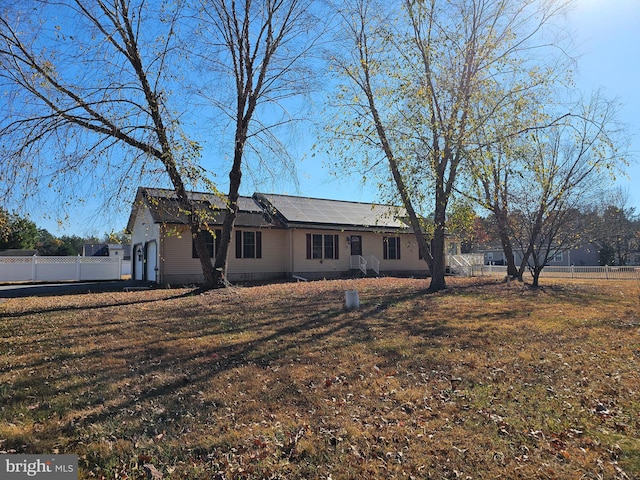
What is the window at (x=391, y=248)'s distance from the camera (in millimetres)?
25172

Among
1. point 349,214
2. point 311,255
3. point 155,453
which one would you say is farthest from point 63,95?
point 349,214

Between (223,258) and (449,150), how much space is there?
8.71 m

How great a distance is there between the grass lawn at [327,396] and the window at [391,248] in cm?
1566

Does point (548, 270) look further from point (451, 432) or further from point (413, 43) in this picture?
point (451, 432)

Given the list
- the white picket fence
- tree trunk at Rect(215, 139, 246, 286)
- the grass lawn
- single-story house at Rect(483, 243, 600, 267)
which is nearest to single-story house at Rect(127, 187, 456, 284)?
the white picket fence

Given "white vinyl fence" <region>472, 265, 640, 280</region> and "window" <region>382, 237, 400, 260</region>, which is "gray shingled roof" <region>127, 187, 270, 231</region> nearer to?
"window" <region>382, 237, 400, 260</region>

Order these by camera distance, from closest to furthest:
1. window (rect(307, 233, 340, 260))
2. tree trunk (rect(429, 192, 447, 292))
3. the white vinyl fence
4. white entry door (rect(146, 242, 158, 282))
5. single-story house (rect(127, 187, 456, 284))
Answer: tree trunk (rect(429, 192, 447, 292))
single-story house (rect(127, 187, 456, 284))
white entry door (rect(146, 242, 158, 282))
window (rect(307, 233, 340, 260))
the white vinyl fence

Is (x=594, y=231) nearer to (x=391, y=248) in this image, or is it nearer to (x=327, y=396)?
(x=391, y=248)

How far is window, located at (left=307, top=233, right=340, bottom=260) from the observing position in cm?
2195

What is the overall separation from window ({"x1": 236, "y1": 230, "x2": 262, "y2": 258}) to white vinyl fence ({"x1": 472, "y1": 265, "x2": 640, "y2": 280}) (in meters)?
15.3

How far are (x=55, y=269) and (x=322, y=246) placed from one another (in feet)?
51.3

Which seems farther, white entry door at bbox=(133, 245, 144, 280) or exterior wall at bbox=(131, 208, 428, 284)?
white entry door at bbox=(133, 245, 144, 280)

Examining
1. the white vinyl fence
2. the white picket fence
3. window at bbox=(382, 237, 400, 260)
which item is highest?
window at bbox=(382, 237, 400, 260)

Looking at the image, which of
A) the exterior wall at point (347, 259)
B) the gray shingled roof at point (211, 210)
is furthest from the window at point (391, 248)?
the gray shingled roof at point (211, 210)
